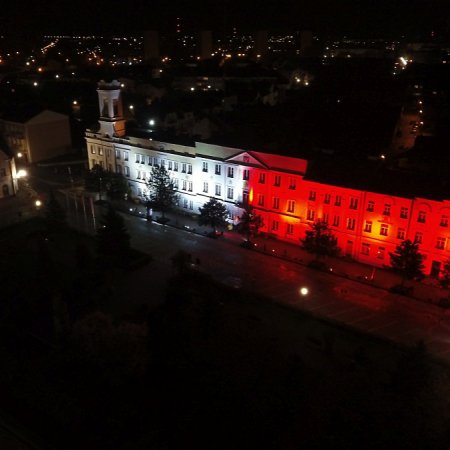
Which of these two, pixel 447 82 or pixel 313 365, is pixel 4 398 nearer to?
pixel 313 365

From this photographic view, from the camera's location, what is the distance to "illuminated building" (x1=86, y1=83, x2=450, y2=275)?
34.4 m

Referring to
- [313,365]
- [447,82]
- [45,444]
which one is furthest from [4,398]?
[447,82]

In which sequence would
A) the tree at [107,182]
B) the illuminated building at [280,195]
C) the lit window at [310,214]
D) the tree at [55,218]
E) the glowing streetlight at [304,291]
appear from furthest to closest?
the tree at [107,182] < the tree at [55,218] < the lit window at [310,214] < the illuminated building at [280,195] < the glowing streetlight at [304,291]

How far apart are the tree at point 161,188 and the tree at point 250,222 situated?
339 inches

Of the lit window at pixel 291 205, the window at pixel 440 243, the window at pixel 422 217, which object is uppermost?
the window at pixel 422 217

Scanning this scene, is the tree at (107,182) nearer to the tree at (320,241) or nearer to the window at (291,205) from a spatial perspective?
the window at (291,205)

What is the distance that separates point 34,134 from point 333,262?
142 ft

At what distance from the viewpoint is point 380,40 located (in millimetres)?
161250

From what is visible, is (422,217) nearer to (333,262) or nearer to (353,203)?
(353,203)

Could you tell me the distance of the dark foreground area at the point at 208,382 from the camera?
21.2 meters

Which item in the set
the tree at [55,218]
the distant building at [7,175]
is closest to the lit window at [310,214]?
the tree at [55,218]

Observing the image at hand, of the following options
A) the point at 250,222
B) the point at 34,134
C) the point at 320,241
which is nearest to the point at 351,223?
the point at 320,241

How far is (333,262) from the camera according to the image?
37688 mm

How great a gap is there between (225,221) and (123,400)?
893 inches
